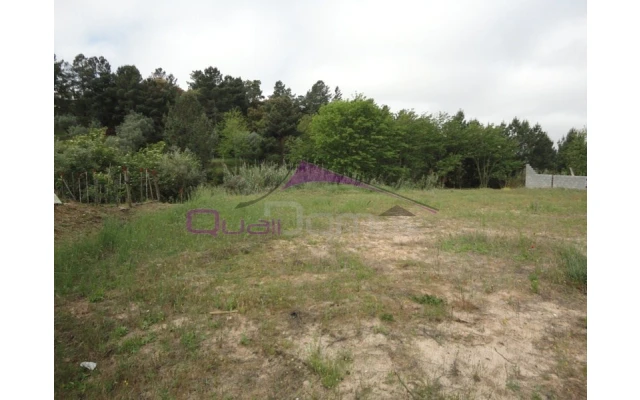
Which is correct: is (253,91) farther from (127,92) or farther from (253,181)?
(253,181)

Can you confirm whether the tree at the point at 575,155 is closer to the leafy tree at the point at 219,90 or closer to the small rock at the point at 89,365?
the small rock at the point at 89,365

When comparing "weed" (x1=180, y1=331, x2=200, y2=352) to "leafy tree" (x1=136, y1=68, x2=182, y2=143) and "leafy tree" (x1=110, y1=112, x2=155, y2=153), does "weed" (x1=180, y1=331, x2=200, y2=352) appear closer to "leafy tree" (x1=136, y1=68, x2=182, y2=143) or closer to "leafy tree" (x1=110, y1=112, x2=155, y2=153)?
"leafy tree" (x1=110, y1=112, x2=155, y2=153)

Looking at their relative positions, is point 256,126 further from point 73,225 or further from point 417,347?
point 417,347

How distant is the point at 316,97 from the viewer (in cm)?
3070

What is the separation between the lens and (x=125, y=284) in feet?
9.70

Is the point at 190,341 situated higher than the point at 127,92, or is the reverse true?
the point at 127,92

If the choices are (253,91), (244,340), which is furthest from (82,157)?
(253,91)

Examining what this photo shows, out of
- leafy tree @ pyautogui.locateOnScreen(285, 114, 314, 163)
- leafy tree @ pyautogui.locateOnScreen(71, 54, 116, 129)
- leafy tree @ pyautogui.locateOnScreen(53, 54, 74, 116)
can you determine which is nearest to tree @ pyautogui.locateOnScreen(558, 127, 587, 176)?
leafy tree @ pyautogui.locateOnScreen(285, 114, 314, 163)

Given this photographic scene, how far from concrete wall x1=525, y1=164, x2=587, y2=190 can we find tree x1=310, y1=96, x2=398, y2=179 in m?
8.38

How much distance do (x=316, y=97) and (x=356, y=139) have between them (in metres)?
16.8

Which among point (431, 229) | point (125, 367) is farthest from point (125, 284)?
point (431, 229)

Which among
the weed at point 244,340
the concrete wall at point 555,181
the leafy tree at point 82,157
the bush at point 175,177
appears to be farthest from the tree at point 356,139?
the weed at point 244,340

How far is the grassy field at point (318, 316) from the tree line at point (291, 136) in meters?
6.57

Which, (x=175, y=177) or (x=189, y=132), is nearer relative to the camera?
(x=175, y=177)
